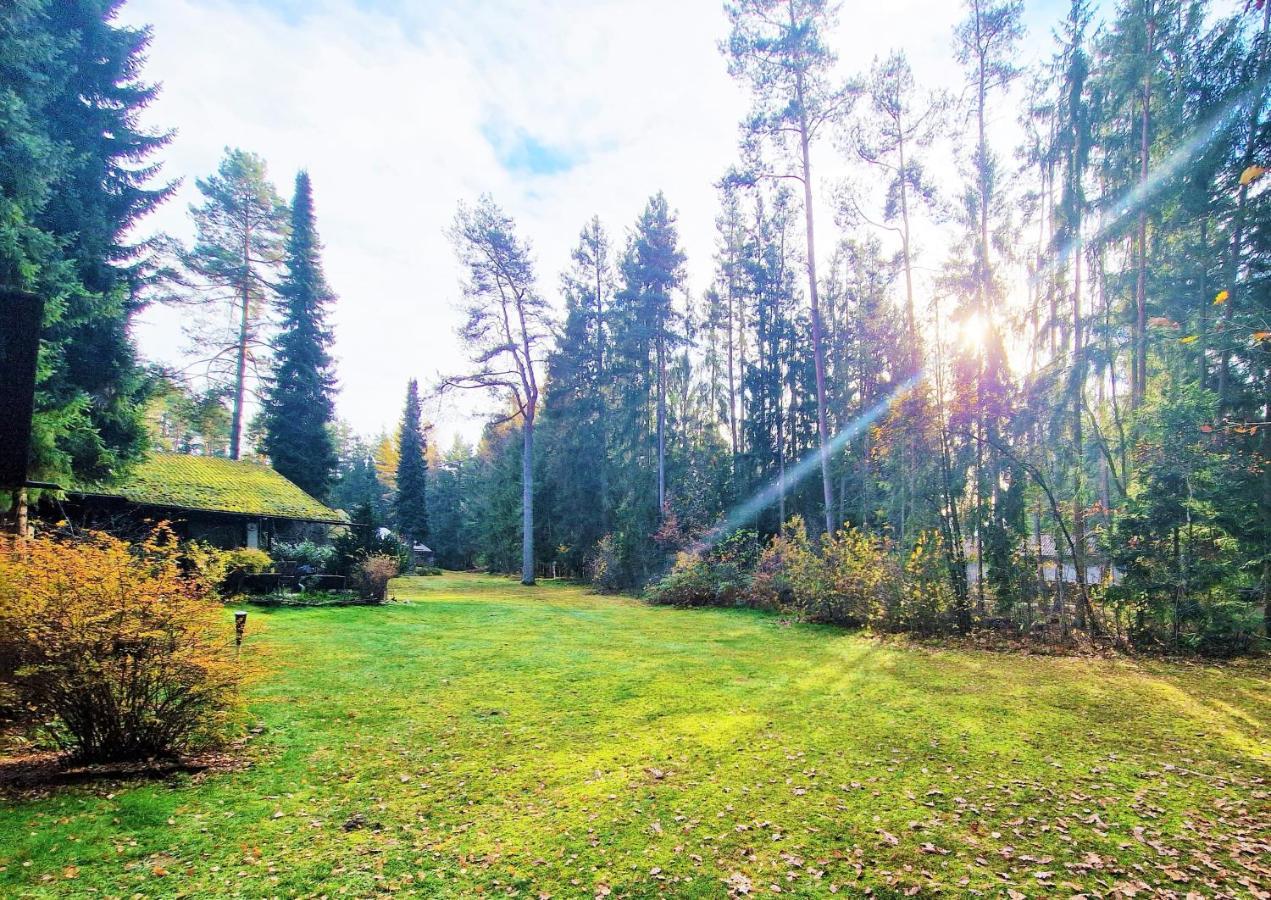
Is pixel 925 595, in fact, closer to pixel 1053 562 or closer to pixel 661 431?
pixel 1053 562

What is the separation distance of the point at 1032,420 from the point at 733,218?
49.8 ft

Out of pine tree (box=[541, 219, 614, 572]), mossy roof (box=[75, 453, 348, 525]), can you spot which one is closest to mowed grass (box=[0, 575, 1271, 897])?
mossy roof (box=[75, 453, 348, 525])

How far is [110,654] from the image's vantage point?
3809 mm

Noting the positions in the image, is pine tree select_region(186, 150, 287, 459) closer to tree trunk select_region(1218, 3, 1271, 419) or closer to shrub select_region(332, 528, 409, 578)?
shrub select_region(332, 528, 409, 578)

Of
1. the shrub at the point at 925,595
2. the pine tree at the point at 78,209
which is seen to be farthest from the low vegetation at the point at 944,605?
the pine tree at the point at 78,209

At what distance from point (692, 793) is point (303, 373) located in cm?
2762

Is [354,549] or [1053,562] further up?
[1053,562]

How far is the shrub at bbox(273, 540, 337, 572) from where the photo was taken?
16703 millimetres

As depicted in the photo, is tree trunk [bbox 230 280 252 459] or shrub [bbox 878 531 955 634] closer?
shrub [bbox 878 531 955 634]

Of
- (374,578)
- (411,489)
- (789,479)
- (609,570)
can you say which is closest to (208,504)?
(374,578)

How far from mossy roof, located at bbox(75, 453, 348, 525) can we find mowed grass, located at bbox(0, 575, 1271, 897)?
11469mm

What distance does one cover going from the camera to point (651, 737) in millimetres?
4910

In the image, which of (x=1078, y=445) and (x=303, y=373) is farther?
(x=303, y=373)

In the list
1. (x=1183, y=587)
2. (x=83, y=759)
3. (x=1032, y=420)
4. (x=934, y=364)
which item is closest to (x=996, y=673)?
(x=1183, y=587)
